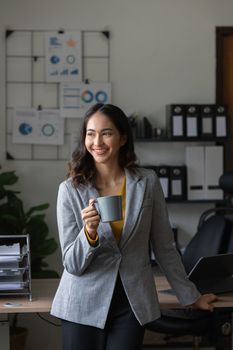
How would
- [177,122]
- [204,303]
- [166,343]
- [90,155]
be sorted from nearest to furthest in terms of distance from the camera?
1. [90,155]
2. [204,303]
3. [166,343]
4. [177,122]

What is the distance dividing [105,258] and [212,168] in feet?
8.93

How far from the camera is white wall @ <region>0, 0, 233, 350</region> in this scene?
4445 mm

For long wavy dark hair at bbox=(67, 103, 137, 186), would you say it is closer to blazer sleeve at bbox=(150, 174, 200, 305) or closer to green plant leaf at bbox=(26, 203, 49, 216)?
blazer sleeve at bbox=(150, 174, 200, 305)

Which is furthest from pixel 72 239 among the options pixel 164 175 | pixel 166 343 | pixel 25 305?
pixel 164 175

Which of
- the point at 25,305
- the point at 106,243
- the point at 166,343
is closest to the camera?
the point at 106,243

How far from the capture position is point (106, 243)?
1837mm

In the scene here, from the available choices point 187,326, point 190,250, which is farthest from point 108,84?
point 187,326

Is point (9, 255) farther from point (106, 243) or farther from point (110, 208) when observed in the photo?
point (110, 208)

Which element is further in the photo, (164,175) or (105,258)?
(164,175)

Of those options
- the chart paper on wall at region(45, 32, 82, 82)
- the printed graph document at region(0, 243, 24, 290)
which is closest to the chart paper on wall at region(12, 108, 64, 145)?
the chart paper on wall at region(45, 32, 82, 82)

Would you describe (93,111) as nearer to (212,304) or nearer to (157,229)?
(157,229)

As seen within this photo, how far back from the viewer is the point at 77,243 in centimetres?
182

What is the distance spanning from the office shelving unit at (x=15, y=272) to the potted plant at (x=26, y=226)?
1530 mm

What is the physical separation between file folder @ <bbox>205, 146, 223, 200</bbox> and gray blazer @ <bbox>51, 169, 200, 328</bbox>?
255 centimetres
